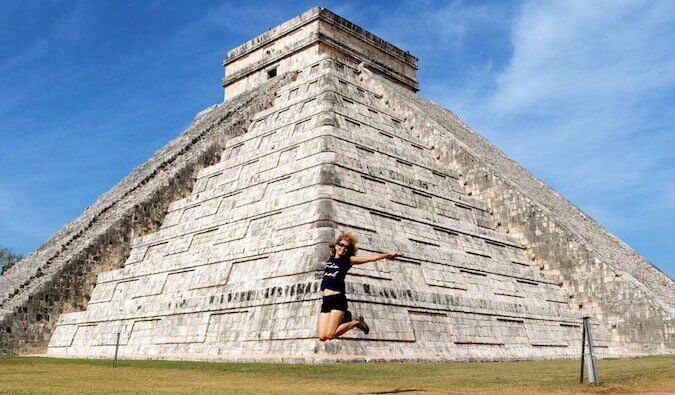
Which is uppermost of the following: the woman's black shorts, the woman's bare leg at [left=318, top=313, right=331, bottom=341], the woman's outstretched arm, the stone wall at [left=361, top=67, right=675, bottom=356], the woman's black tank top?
the stone wall at [left=361, top=67, right=675, bottom=356]

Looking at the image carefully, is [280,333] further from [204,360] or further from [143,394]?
[143,394]

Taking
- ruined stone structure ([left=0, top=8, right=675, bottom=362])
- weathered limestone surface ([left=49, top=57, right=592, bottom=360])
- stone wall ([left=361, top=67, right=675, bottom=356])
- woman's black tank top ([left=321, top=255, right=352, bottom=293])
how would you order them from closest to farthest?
woman's black tank top ([left=321, top=255, right=352, bottom=293]), weathered limestone surface ([left=49, top=57, right=592, bottom=360]), ruined stone structure ([left=0, top=8, right=675, bottom=362]), stone wall ([left=361, top=67, right=675, bottom=356])

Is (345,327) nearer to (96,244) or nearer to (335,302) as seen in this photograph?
(335,302)

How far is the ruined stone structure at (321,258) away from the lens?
11102 mm

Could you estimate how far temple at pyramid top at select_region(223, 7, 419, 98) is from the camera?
21922 millimetres

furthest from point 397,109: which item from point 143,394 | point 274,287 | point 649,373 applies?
point 143,394

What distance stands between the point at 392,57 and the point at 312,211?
14.8 meters

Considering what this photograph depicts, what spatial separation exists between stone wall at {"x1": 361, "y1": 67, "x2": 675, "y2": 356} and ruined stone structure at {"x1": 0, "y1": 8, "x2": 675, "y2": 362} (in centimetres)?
4

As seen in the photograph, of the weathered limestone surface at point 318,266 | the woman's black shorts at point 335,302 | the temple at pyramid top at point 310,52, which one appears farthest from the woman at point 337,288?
the temple at pyramid top at point 310,52

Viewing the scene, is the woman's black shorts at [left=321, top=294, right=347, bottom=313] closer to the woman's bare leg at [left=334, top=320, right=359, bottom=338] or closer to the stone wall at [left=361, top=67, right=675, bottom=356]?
the woman's bare leg at [left=334, top=320, right=359, bottom=338]

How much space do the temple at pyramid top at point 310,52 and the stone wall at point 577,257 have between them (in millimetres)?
2710

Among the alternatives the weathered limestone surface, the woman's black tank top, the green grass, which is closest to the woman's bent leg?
the woman's black tank top

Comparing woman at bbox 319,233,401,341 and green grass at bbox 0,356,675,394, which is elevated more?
woman at bbox 319,233,401,341

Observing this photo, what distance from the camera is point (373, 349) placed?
32.9 ft
